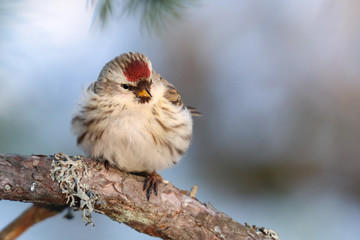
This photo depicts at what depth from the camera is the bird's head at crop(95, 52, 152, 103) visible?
1692 mm

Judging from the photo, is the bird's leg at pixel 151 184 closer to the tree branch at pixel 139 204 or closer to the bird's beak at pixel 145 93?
the tree branch at pixel 139 204

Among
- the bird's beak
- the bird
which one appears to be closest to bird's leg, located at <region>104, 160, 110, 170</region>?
the bird

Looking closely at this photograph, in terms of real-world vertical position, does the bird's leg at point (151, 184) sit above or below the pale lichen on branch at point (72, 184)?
above

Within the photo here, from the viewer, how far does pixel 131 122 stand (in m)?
1.65

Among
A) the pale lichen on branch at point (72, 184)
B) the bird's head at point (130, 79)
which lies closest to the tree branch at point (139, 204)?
the pale lichen on branch at point (72, 184)

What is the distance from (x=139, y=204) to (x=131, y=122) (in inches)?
10.9

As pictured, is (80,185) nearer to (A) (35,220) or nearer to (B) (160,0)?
(A) (35,220)

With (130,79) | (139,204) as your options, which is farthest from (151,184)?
(130,79)

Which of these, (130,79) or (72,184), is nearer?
(72,184)

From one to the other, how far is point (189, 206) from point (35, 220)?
1.84ft

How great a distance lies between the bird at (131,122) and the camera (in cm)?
165

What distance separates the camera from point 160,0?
1.80 metres

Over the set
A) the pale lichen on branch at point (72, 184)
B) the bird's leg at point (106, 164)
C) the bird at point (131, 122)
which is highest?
the bird at point (131, 122)

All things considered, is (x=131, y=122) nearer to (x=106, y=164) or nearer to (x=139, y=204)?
A: (x=106, y=164)
